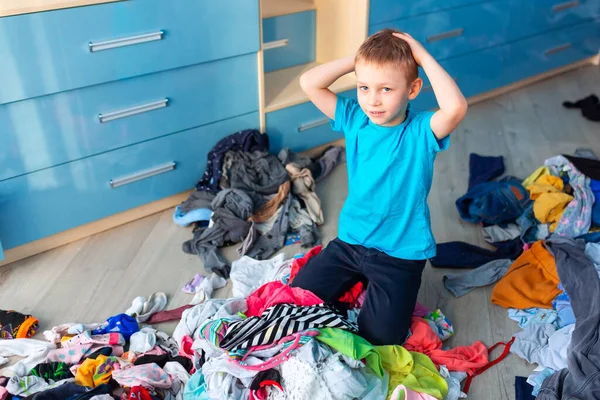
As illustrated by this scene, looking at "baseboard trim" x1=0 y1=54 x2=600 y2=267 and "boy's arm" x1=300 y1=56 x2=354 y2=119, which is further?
"baseboard trim" x1=0 y1=54 x2=600 y2=267

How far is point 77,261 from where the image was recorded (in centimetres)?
211

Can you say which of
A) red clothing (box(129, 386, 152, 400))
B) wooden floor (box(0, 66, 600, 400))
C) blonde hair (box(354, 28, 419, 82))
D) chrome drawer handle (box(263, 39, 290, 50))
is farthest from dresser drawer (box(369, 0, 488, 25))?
red clothing (box(129, 386, 152, 400))

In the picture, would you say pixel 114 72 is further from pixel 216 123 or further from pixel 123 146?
pixel 216 123

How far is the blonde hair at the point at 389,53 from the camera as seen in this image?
55.9 inches

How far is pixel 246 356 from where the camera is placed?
→ 5.07 feet

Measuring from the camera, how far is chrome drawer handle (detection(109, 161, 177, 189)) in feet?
7.12

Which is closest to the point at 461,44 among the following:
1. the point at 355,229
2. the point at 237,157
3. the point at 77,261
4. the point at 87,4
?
the point at 237,157

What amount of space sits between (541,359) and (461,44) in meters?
1.78

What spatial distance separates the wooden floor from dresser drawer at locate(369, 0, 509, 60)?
17.8 inches

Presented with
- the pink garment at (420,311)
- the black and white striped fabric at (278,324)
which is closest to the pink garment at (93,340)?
the black and white striped fabric at (278,324)

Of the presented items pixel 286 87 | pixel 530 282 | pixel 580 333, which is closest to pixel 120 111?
pixel 286 87

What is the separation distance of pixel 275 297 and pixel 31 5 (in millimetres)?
1108

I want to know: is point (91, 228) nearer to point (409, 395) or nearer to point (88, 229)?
point (88, 229)

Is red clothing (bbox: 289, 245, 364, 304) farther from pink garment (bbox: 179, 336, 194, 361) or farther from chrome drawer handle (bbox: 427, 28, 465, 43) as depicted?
chrome drawer handle (bbox: 427, 28, 465, 43)
